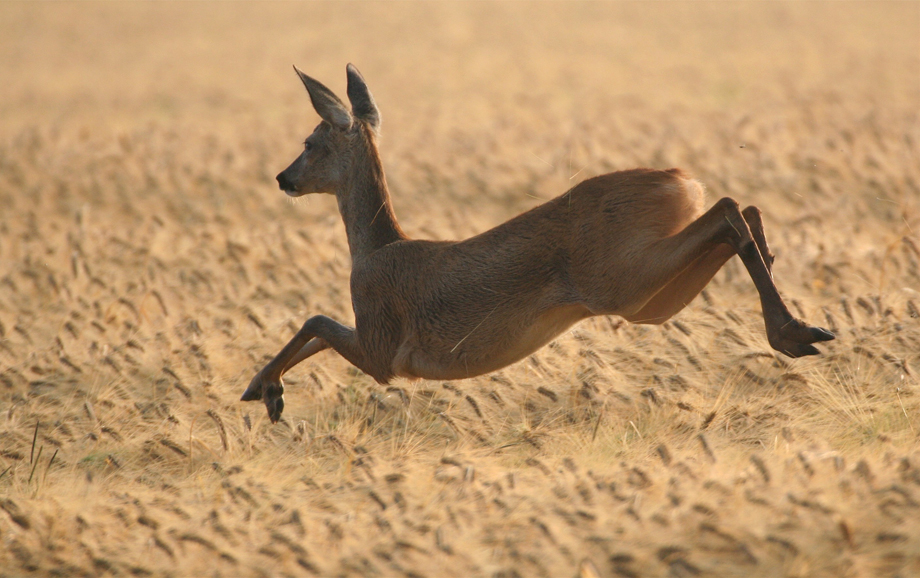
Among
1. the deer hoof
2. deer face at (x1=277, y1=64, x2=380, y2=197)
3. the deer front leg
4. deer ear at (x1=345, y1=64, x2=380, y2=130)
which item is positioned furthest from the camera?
deer ear at (x1=345, y1=64, x2=380, y2=130)

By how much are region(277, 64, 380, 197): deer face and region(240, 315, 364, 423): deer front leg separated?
102 centimetres

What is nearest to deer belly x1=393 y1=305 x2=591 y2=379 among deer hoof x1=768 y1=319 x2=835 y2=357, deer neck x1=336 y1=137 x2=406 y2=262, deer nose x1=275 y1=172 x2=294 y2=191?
deer neck x1=336 y1=137 x2=406 y2=262

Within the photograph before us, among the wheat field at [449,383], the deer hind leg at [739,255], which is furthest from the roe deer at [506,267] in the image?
the wheat field at [449,383]

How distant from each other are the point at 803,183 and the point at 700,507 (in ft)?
29.6

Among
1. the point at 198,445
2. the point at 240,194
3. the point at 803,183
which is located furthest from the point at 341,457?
the point at 803,183

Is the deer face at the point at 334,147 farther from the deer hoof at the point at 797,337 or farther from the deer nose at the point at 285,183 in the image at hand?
the deer hoof at the point at 797,337

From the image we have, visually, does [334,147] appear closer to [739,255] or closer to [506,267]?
[506,267]

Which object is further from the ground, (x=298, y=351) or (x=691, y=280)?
(x=691, y=280)

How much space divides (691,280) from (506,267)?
3.60 ft

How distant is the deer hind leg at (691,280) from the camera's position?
209 inches

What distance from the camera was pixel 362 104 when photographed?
7008mm

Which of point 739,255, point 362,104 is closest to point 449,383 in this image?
point 362,104

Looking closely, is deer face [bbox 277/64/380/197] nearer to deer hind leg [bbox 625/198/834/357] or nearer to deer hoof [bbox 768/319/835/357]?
deer hind leg [bbox 625/198/834/357]

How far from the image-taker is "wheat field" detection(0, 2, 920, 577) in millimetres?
4547
